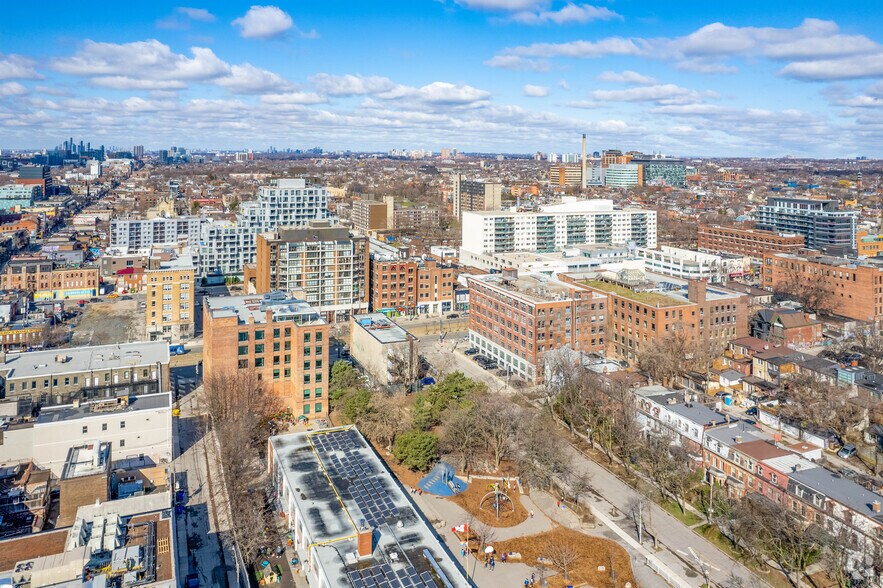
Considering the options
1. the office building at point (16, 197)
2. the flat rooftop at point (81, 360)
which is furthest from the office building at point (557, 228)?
the office building at point (16, 197)

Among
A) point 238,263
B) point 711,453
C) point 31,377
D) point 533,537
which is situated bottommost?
point 533,537

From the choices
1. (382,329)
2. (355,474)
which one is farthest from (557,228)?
(355,474)

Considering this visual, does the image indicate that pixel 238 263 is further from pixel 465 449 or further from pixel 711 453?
pixel 711 453

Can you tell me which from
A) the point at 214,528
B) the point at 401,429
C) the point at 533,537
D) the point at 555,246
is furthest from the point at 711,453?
the point at 555,246

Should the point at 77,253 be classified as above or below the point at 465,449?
above

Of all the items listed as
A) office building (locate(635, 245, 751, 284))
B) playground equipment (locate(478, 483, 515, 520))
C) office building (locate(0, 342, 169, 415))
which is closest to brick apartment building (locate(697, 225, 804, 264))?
office building (locate(635, 245, 751, 284))

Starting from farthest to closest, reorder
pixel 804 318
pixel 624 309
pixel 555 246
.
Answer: pixel 555 246 → pixel 804 318 → pixel 624 309

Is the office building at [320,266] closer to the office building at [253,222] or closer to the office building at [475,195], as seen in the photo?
the office building at [253,222]
